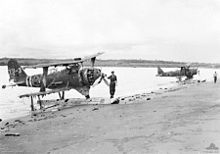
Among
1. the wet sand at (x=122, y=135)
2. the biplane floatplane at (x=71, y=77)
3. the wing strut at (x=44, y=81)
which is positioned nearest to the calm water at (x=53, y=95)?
the wing strut at (x=44, y=81)

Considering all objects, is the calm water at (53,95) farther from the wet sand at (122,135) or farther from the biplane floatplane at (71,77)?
the wet sand at (122,135)

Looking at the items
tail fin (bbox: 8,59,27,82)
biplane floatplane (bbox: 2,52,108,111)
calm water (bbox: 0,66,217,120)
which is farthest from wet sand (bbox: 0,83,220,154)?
tail fin (bbox: 8,59,27,82)

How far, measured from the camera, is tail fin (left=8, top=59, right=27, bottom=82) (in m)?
21.8

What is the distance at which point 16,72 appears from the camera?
872 inches

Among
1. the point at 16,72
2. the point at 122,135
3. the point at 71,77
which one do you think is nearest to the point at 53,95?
the point at 16,72

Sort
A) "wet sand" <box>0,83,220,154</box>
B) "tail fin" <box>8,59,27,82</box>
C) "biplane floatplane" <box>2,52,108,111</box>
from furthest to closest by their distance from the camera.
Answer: "tail fin" <box>8,59,27,82</box> < "biplane floatplane" <box>2,52,108,111</box> < "wet sand" <box>0,83,220,154</box>

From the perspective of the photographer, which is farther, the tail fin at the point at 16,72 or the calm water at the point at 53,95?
the tail fin at the point at 16,72

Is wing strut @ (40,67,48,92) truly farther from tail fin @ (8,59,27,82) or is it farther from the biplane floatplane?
tail fin @ (8,59,27,82)

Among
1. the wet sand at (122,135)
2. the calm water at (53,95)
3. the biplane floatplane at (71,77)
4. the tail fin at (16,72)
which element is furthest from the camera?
the tail fin at (16,72)

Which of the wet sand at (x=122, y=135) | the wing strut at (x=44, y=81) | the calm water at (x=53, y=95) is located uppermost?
the wing strut at (x=44, y=81)

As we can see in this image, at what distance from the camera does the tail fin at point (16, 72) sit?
2184cm

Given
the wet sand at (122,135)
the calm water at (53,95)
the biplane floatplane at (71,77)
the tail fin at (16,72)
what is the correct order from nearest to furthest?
the wet sand at (122,135) < the calm water at (53,95) < the biplane floatplane at (71,77) < the tail fin at (16,72)

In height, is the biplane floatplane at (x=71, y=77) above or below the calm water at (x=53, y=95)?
above

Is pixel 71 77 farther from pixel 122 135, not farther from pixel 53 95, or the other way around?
pixel 53 95
